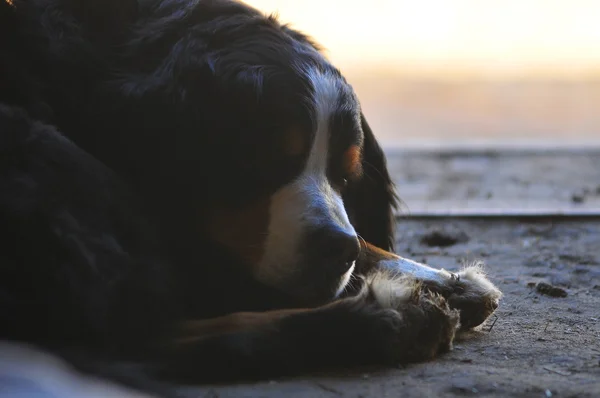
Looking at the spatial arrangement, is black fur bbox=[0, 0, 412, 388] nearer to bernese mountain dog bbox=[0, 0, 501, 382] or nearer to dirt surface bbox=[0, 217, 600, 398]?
bernese mountain dog bbox=[0, 0, 501, 382]

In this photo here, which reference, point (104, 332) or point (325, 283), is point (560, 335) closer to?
point (325, 283)

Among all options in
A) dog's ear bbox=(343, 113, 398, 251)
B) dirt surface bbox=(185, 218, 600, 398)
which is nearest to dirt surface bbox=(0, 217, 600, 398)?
dirt surface bbox=(185, 218, 600, 398)

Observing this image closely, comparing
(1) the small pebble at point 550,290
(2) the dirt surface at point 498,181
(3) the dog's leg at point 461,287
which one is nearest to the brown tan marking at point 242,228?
(3) the dog's leg at point 461,287

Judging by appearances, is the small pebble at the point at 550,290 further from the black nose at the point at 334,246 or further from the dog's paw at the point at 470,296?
the black nose at the point at 334,246

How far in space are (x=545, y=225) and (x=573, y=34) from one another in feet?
27.6

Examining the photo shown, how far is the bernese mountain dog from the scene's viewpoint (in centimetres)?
252

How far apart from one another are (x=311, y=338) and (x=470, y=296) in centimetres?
A: 84

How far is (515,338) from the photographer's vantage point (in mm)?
3115

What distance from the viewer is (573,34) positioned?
13164 mm

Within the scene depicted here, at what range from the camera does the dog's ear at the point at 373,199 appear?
3.68 meters

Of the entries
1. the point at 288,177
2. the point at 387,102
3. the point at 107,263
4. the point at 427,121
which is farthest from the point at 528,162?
the point at 107,263

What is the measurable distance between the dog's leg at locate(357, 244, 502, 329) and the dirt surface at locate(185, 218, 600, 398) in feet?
0.24

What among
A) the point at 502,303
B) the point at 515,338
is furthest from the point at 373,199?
the point at 515,338

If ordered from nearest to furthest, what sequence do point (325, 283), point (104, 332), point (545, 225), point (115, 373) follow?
point (115, 373) → point (104, 332) → point (325, 283) → point (545, 225)
